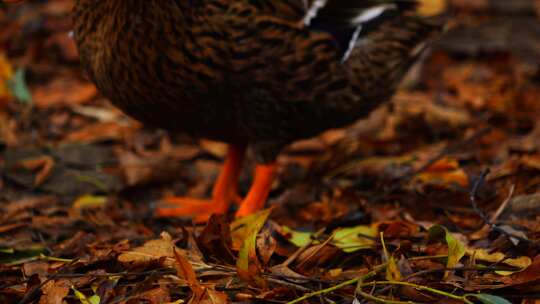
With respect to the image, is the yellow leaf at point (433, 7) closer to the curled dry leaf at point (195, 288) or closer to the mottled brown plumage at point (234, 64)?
the mottled brown plumage at point (234, 64)

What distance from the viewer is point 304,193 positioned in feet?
13.3

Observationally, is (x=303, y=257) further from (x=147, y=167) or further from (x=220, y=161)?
(x=220, y=161)

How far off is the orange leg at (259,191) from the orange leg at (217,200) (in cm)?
19

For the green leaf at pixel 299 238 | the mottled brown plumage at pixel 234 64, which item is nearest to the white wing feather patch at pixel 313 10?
the mottled brown plumage at pixel 234 64

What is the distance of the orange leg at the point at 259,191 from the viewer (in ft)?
12.6

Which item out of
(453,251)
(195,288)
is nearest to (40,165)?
(195,288)

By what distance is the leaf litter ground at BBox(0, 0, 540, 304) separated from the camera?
8.59 ft

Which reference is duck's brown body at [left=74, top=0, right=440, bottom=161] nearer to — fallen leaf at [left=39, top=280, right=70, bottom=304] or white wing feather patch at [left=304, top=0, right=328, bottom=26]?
white wing feather patch at [left=304, top=0, right=328, bottom=26]

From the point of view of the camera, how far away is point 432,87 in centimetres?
597

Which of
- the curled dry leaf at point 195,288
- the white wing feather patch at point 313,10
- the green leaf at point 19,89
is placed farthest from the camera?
the green leaf at point 19,89

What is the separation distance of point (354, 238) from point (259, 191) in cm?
91

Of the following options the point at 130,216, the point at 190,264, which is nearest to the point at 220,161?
the point at 130,216

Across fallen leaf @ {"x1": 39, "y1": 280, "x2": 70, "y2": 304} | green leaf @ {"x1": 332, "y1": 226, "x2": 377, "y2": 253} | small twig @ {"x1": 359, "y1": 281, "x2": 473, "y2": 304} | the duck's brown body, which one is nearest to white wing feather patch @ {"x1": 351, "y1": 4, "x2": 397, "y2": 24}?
the duck's brown body

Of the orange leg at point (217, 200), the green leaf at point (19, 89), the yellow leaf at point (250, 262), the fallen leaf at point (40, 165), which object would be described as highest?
the yellow leaf at point (250, 262)
